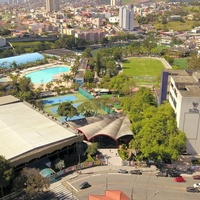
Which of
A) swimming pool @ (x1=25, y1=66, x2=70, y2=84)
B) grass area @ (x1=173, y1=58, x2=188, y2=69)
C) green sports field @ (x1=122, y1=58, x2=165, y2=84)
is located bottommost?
swimming pool @ (x1=25, y1=66, x2=70, y2=84)

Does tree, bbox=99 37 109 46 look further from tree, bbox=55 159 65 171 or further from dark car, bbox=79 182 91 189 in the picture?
dark car, bbox=79 182 91 189

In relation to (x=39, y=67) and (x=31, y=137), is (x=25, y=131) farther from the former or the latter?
(x=39, y=67)

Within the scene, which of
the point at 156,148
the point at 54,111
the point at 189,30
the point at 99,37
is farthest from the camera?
the point at 189,30

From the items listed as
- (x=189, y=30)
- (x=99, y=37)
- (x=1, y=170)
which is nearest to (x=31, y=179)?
(x=1, y=170)

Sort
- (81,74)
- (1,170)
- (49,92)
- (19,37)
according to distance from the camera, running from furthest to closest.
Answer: (19,37) < (81,74) < (49,92) < (1,170)

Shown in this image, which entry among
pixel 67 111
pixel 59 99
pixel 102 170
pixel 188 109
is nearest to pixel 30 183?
pixel 102 170

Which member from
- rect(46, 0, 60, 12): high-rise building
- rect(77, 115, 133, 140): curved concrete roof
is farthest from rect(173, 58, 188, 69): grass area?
rect(46, 0, 60, 12): high-rise building

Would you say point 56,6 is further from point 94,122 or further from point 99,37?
point 94,122
